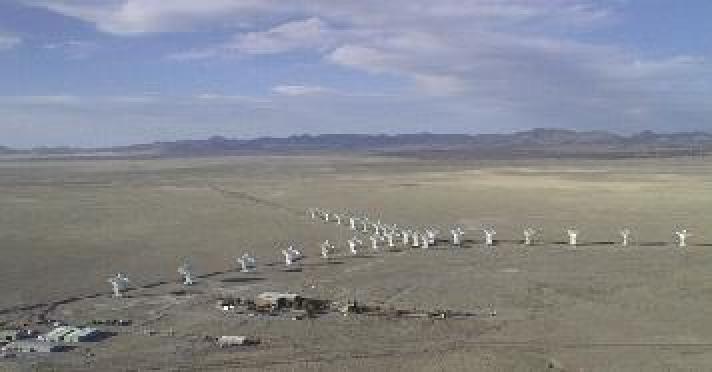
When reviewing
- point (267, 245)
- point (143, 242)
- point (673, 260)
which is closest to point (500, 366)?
point (673, 260)

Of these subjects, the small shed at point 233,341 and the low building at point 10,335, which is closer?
the small shed at point 233,341

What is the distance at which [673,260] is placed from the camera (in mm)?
30656

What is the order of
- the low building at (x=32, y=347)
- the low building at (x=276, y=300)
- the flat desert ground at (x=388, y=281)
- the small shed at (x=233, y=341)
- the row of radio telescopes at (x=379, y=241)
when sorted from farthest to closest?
the row of radio telescopes at (x=379, y=241), the low building at (x=276, y=300), the small shed at (x=233, y=341), the low building at (x=32, y=347), the flat desert ground at (x=388, y=281)

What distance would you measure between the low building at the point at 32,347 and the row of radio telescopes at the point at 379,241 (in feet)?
20.4

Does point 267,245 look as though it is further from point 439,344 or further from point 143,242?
point 439,344

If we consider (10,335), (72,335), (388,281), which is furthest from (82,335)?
(388,281)

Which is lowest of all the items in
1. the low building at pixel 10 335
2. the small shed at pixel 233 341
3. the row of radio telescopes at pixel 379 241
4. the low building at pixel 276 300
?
the small shed at pixel 233 341

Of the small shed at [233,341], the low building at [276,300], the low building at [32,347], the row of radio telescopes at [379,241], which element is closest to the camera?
the low building at [32,347]

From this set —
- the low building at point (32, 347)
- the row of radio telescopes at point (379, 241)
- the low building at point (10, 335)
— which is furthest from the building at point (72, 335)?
the row of radio telescopes at point (379, 241)

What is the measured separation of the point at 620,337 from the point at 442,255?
42.2ft

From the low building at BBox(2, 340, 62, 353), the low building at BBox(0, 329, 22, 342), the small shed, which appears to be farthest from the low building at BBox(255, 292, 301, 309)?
the low building at BBox(0, 329, 22, 342)

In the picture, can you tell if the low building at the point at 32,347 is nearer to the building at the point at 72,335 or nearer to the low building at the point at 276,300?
the building at the point at 72,335

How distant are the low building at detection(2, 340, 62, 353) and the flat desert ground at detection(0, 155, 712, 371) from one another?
22.6 inches

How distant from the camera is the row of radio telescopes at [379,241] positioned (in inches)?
1155
